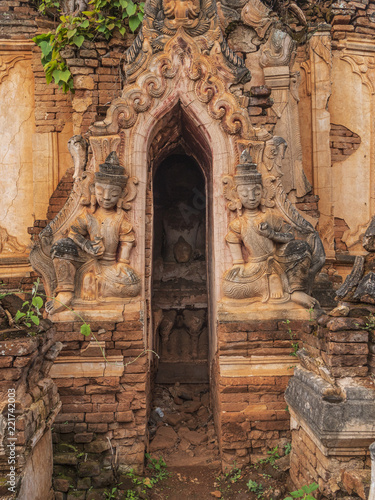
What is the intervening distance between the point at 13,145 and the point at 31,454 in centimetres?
640

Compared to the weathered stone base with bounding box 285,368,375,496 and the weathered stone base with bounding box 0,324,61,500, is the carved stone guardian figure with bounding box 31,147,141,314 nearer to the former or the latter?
the weathered stone base with bounding box 0,324,61,500

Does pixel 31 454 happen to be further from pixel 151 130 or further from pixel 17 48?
pixel 17 48

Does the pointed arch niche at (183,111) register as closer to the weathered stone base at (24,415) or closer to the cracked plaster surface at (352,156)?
the weathered stone base at (24,415)

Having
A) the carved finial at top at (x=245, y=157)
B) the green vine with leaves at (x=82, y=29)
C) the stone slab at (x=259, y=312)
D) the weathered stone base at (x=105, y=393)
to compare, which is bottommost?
the weathered stone base at (x=105, y=393)

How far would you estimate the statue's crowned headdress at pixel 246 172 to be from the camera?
16.5ft

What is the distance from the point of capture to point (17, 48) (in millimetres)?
8359

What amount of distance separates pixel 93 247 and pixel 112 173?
33.0 inches

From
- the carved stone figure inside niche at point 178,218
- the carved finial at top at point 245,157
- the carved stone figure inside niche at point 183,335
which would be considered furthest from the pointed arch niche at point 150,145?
the carved stone figure inside niche at point 178,218

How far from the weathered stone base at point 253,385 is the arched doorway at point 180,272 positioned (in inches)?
82.7

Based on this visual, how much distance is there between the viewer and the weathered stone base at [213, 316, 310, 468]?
494 centimetres

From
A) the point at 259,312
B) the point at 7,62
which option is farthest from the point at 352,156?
the point at 7,62

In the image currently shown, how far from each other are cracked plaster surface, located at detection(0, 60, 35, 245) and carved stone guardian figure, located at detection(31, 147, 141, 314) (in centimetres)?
355

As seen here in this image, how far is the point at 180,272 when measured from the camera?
7699 millimetres

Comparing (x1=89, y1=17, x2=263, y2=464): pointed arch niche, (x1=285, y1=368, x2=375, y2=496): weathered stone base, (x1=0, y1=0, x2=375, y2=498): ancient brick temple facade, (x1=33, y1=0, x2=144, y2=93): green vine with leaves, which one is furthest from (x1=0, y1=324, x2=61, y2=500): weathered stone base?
(x1=33, y1=0, x2=144, y2=93): green vine with leaves
